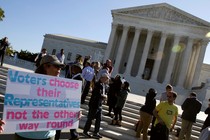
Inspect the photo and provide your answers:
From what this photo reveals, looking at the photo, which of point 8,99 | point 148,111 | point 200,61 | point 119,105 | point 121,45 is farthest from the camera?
point 121,45

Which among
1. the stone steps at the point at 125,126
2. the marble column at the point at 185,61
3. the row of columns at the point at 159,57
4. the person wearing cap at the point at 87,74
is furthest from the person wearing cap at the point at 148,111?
the marble column at the point at 185,61

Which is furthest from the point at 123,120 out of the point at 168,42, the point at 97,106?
the point at 168,42

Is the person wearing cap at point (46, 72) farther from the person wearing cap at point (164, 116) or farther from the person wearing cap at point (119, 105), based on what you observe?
the person wearing cap at point (119, 105)

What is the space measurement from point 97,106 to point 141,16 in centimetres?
3777

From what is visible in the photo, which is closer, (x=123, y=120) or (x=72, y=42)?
(x=123, y=120)

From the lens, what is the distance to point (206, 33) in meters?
42.9

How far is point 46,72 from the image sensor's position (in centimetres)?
365

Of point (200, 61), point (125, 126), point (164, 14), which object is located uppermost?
point (164, 14)

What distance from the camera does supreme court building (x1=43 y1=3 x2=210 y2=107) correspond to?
43.1 meters

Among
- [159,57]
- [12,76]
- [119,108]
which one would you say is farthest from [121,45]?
[12,76]

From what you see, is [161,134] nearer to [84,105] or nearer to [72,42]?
[84,105]

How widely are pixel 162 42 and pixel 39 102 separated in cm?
4234

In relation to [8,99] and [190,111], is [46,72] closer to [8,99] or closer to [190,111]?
[8,99]

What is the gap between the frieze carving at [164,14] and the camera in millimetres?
44094
